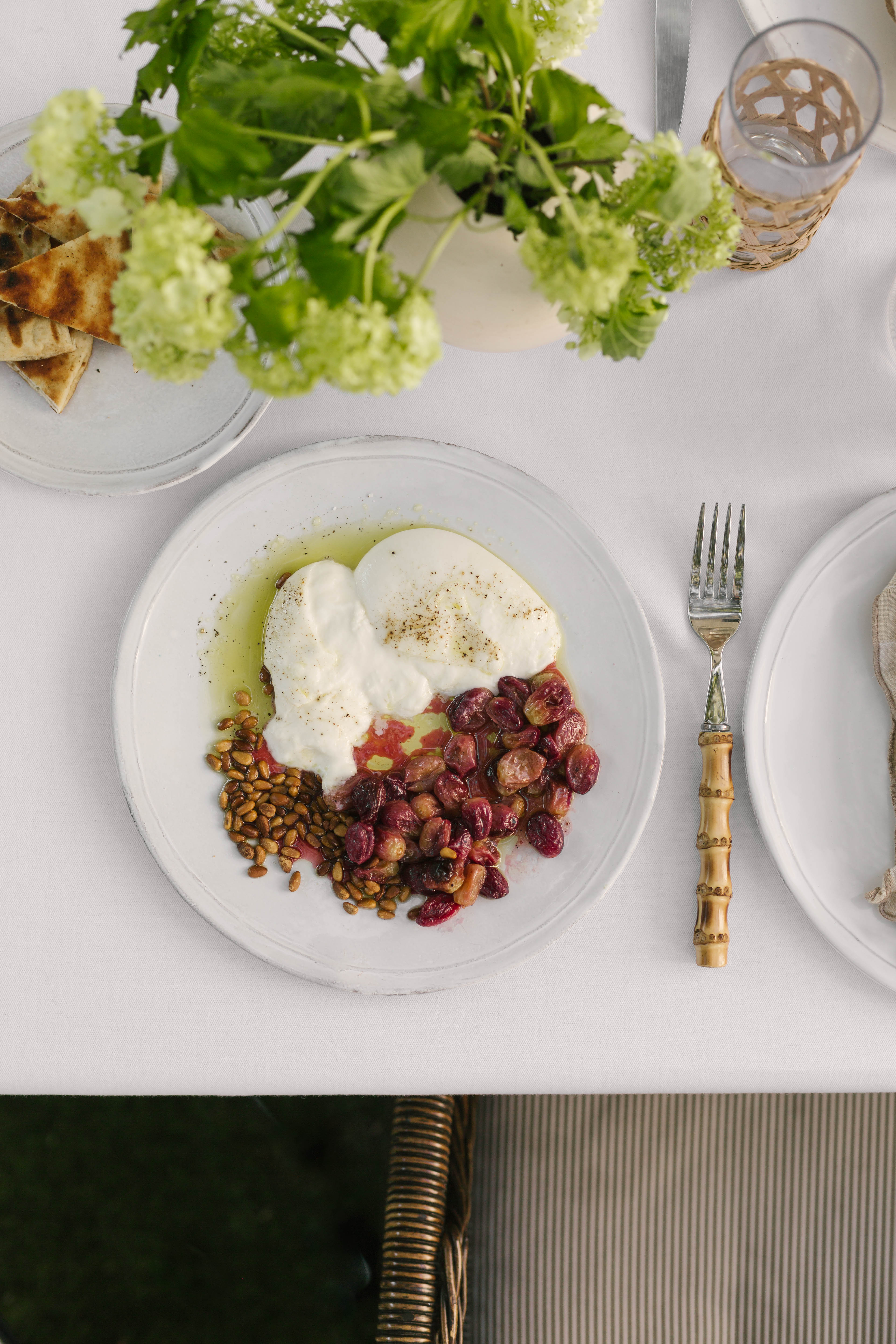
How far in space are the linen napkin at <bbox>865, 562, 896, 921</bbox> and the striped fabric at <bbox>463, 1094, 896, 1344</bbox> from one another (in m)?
0.40

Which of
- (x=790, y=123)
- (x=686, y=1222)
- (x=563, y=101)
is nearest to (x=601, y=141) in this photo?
(x=563, y=101)

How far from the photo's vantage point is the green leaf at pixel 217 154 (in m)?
0.49

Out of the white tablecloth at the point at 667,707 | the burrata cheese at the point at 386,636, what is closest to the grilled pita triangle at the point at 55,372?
the white tablecloth at the point at 667,707

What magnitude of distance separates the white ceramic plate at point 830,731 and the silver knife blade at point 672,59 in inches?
17.8

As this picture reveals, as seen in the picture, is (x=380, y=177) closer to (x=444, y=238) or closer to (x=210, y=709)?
(x=444, y=238)

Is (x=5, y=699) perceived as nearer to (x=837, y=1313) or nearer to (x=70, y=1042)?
(x=70, y=1042)

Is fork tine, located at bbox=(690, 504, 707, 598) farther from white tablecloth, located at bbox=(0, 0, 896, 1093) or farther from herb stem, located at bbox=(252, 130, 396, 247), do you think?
herb stem, located at bbox=(252, 130, 396, 247)

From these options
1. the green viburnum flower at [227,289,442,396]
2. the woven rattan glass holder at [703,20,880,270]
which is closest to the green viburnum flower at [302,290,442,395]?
the green viburnum flower at [227,289,442,396]

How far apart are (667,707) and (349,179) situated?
64 centimetres

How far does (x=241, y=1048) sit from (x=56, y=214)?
84 centimetres

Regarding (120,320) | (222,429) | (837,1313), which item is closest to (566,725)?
(222,429)

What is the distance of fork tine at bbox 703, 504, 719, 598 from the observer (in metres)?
0.97

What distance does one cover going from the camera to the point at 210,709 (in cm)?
96

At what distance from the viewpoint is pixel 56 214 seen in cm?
87
